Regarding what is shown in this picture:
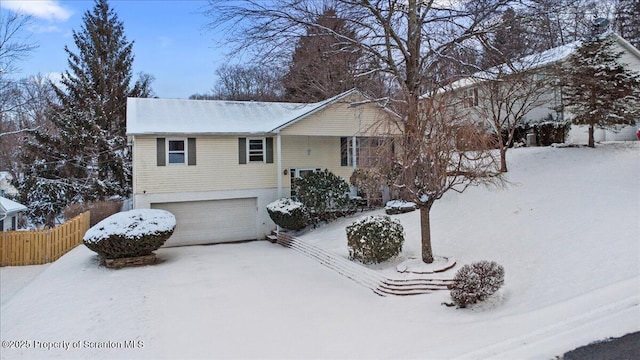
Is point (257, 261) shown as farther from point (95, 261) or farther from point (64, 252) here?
point (64, 252)

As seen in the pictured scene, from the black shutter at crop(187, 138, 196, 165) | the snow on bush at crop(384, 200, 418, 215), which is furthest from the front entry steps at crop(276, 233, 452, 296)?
the black shutter at crop(187, 138, 196, 165)

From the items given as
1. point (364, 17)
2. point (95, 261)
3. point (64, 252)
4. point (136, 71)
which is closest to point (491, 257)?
point (364, 17)

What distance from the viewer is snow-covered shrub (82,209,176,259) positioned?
13.4 meters

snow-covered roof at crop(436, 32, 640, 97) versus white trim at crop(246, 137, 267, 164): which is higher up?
snow-covered roof at crop(436, 32, 640, 97)

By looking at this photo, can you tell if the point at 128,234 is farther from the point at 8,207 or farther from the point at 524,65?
the point at 524,65

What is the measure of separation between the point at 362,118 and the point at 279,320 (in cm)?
1353

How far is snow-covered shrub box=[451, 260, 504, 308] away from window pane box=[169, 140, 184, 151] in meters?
13.6

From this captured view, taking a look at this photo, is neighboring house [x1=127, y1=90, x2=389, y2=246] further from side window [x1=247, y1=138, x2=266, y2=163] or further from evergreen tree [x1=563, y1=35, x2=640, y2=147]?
evergreen tree [x1=563, y1=35, x2=640, y2=147]

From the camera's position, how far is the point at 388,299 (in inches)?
364

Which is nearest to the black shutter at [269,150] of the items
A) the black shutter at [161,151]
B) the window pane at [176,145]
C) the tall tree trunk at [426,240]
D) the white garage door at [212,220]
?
the white garage door at [212,220]

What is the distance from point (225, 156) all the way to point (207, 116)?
8.01 feet

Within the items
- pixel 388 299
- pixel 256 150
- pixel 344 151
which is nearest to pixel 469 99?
pixel 388 299

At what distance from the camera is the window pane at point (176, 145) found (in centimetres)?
1747

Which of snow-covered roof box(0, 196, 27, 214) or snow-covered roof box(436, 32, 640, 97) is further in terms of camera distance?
snow-covered roof box(0, 196, 27, 214)
